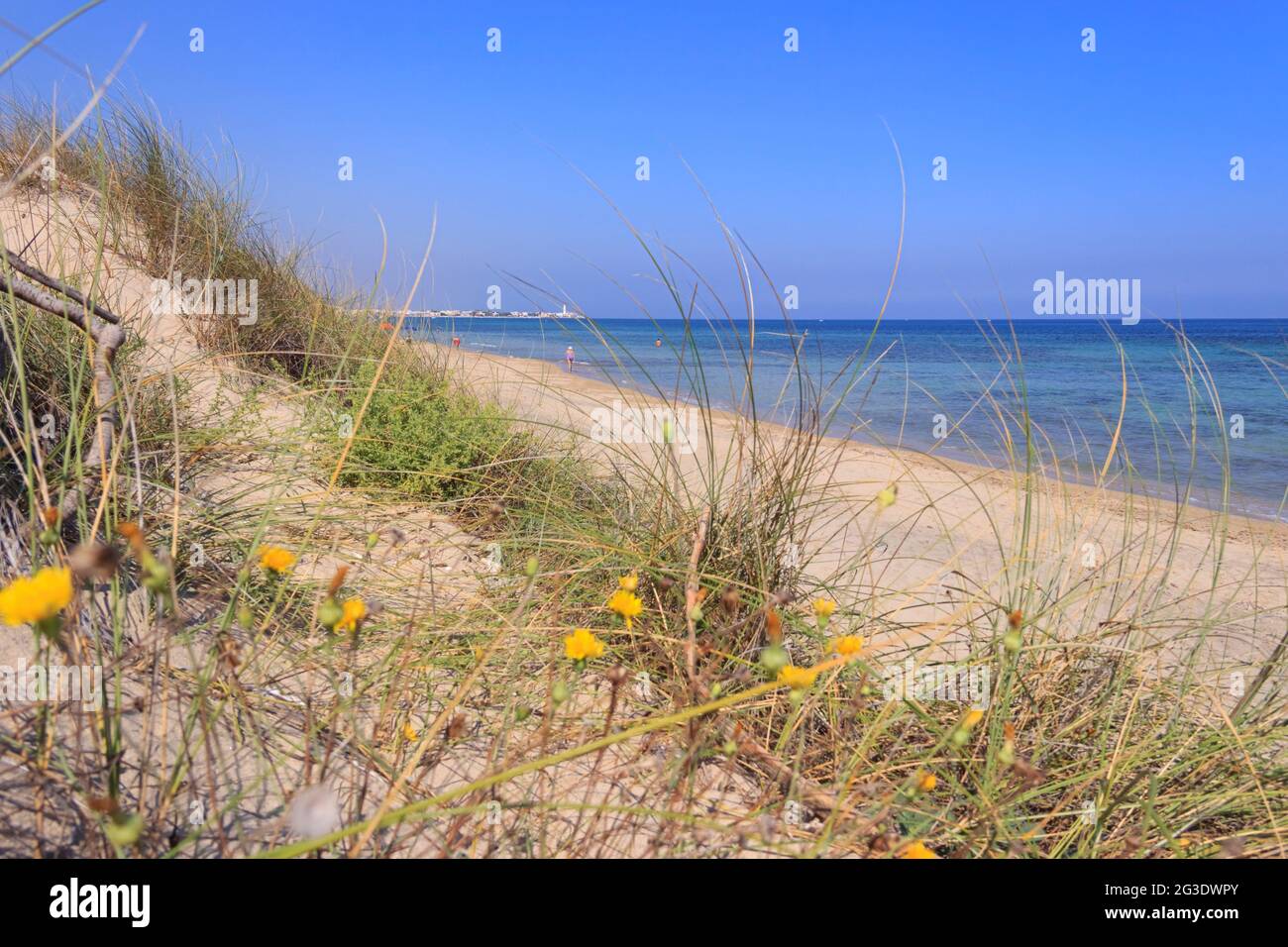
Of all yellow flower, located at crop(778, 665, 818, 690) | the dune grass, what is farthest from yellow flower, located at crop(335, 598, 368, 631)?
yellow flower, located at crop(778, 665, 818, 690)

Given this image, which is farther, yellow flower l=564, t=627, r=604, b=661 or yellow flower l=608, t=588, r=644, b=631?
yellow flower l=608, t=588, r=644, b=631

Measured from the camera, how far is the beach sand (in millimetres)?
1768

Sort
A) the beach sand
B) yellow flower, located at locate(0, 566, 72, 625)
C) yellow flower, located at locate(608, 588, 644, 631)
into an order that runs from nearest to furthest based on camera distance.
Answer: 1. yellow flower, located at locate(0, 566, 72, 625)
2. yellow flower, located at locate(608, 588, 644, 631)
3. the beach sand

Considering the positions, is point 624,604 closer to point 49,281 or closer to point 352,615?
point 352,615

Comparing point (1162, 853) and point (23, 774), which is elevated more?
point (23, 774)

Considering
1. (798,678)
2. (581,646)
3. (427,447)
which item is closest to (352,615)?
(581,646)

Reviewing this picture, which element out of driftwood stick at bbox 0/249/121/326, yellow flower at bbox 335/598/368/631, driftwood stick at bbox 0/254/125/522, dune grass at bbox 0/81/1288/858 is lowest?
dune grass at bbox 0/81/1288/858

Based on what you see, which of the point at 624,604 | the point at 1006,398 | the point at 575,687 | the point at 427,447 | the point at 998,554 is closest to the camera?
the point at 624,604

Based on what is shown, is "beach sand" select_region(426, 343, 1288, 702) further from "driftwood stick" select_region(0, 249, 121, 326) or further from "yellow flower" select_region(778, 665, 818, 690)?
"driftwood stick" select_region(0, 249, 121, 326)

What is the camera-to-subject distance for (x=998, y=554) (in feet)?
13.4
